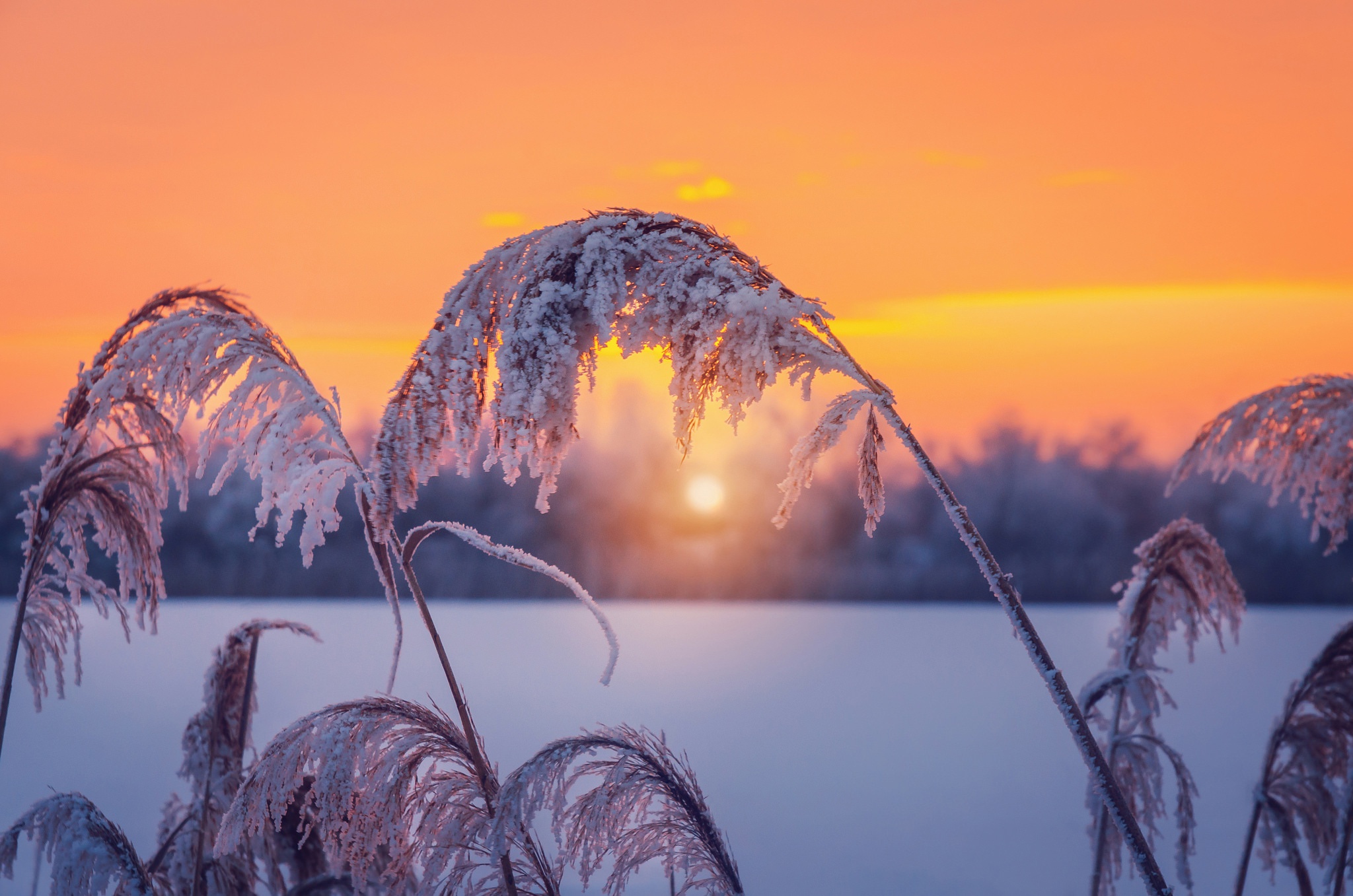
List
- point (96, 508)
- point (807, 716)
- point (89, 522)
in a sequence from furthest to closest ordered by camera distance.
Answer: point (807, 716) → point (89, 522) → point (96, 508)

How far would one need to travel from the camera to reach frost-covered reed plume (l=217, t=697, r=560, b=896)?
8.38 ft

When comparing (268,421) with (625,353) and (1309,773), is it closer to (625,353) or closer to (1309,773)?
(625,353)

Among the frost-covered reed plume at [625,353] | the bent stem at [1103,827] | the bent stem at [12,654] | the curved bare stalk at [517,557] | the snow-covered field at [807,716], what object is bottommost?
the snow-covered field at [807,716]

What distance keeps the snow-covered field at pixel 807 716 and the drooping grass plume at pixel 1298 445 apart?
8.41ft

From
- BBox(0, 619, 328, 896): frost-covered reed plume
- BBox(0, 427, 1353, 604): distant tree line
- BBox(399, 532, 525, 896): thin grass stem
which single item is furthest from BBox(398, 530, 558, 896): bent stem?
BBox(0, 427, 1353, 604): distant tree line

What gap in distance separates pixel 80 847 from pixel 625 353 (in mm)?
2630

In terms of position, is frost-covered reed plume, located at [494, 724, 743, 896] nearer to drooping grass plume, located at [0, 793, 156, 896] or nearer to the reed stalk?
drooping grass plume, located at [0, 793, 156, 896]

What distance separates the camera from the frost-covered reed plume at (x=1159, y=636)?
4.43 m

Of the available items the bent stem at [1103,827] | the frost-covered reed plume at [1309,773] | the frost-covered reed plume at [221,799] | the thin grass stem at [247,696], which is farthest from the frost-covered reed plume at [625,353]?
the frost-covered reed plume at [1309,773]

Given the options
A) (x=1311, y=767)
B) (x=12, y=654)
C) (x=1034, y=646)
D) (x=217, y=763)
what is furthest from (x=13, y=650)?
(x=1311, y=767)

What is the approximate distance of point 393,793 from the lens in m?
2.60

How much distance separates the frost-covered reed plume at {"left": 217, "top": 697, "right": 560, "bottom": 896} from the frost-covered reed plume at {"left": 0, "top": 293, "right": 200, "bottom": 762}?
1123mm

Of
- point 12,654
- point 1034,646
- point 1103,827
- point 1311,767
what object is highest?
point 1034,646

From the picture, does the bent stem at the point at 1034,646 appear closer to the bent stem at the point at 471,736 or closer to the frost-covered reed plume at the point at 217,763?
the bent stem at the point at 471,736
